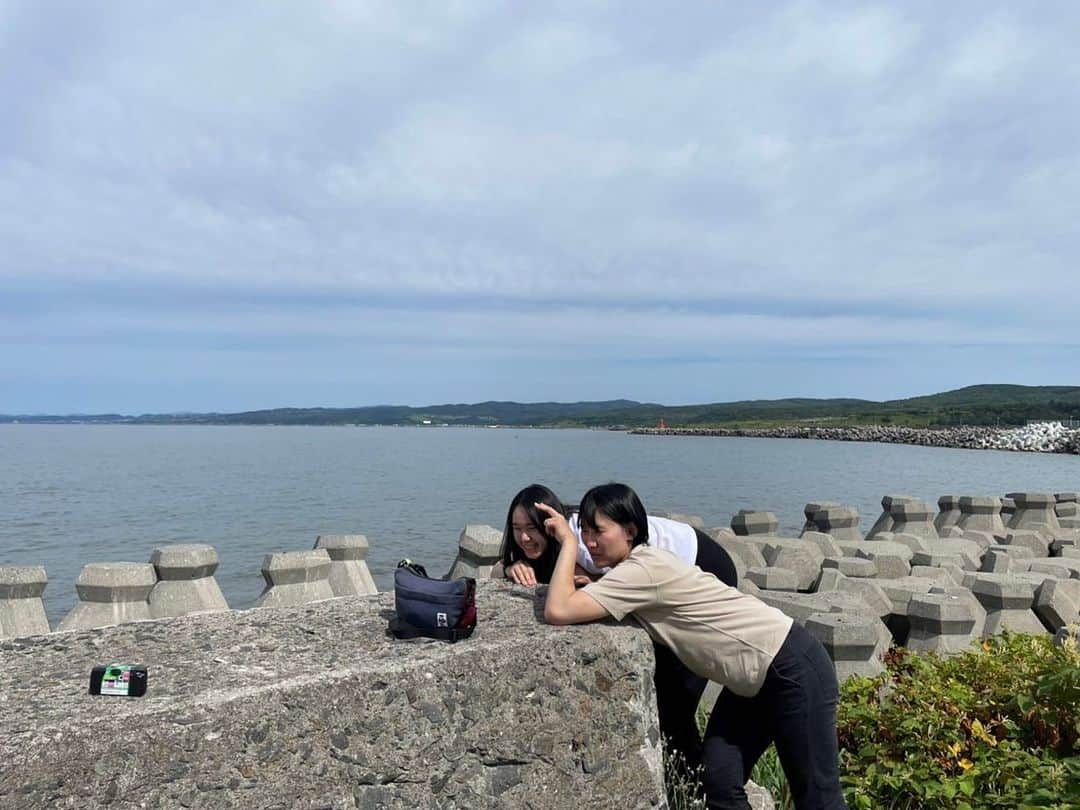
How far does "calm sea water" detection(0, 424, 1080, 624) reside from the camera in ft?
48.6

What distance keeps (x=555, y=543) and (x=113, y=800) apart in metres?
2.01

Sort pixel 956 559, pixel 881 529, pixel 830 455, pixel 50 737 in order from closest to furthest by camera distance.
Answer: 1. pixel 50 737
2. pixel 956 559
3. pixel 881 529
4. pixel 830 455

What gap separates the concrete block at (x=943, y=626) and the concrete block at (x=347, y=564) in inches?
164

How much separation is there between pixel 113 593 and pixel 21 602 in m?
0.58

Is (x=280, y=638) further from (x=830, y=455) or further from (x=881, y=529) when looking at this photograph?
(x=830, y=455)

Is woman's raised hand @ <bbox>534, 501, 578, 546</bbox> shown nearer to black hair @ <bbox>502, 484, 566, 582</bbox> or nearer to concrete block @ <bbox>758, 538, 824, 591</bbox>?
black hair @ <bbox>502, 484, 566, 582</bbox>

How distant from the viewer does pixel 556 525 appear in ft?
11.4

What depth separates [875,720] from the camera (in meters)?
4.06

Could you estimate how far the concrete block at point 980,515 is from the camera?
12.0 meters

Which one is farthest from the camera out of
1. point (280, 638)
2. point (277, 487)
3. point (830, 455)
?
point (830, 455)

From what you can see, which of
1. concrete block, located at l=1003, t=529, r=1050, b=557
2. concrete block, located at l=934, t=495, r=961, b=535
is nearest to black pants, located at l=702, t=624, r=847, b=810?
concrete block, located at l=1003, t=529, r=1050, b=557

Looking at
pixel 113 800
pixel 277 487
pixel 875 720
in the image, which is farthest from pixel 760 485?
pixel 113 800

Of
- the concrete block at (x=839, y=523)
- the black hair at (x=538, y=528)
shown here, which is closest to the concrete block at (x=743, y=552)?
the concrete block at (x=839, y=523)

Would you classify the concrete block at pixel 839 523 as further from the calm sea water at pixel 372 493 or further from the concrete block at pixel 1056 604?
the calm sea water at pixel 372 493
